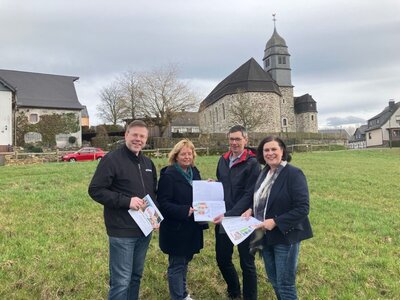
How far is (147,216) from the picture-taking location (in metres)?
3.56

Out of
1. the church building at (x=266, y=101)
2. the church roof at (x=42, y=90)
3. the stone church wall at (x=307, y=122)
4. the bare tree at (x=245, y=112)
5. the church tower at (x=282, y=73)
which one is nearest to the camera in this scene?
the church roof at (x=42, y=90)

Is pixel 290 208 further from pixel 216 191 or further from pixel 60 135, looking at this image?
pixel 60 135

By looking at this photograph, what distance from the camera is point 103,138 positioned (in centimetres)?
3947

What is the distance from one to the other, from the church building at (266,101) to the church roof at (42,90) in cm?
2022

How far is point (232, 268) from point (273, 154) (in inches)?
A: 68.1

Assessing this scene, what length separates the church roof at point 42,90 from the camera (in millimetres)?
40281

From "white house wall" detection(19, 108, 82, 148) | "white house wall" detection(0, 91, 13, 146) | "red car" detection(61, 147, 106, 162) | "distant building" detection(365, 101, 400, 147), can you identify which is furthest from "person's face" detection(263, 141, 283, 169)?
"distant building" detection(365, 101, 400, 147)

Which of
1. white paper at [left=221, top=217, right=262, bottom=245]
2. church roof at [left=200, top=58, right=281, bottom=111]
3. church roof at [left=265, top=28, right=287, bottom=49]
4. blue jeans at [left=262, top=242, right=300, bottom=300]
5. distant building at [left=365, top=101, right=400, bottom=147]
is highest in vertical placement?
church roof at [left=265, top=28, right=287, bottom=49]

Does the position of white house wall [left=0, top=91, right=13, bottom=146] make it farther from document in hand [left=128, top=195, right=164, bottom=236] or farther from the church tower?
the church tower

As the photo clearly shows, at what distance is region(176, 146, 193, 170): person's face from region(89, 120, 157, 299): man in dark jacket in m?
0.53

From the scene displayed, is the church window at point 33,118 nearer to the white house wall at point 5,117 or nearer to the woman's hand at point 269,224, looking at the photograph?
the white house wall at point 5,117

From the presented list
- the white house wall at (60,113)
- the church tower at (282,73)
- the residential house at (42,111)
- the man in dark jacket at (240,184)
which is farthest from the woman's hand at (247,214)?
the church tower at (282,73)

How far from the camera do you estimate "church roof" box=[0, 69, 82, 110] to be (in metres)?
40.3

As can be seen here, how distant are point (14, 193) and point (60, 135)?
32.1 metres
